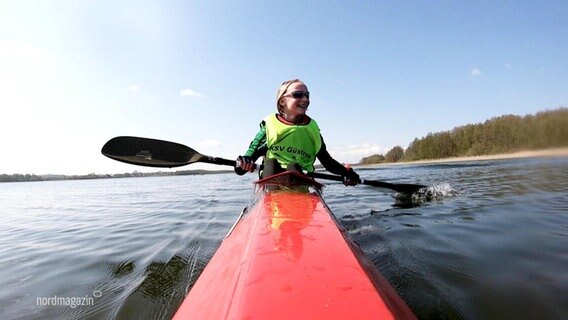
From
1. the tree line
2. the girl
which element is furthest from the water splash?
the girl

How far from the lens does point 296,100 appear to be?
4.71 metres

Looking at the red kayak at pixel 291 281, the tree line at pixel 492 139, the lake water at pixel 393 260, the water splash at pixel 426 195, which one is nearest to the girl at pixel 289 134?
the lake water at pixel 393 260

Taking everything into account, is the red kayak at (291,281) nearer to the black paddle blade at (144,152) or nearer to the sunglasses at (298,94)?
the sunglasses at (298,94)

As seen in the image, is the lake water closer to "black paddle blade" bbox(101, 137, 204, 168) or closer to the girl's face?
"black paddle blade" bbox(101, 137, 204, 168)

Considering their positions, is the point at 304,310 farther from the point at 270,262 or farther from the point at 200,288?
the point at 200,288

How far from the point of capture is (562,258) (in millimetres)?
3045

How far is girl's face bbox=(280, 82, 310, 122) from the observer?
15.4 ft

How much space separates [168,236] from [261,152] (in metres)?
2.19

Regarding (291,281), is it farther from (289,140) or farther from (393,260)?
(289,140)

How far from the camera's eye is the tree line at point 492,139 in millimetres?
7449

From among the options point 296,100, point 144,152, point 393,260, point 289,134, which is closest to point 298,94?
point 296,100

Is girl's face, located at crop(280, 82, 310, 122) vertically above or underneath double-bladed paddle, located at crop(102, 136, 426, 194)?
above

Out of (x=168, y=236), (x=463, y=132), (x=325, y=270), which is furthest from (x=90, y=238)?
(x=463, y=132)

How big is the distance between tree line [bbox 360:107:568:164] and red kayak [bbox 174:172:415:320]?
795cm
